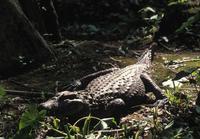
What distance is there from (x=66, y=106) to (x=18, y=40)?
2.26m

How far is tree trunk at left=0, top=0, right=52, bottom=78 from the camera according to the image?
679cm

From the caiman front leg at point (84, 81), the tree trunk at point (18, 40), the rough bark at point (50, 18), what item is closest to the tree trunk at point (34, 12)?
the rough bark at point (50, 18)

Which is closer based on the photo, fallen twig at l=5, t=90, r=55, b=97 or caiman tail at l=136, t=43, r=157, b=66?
fallen twig at l=5, t=90, r=55, b=97

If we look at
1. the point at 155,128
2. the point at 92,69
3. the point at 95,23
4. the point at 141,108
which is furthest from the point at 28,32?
the point at 95,23

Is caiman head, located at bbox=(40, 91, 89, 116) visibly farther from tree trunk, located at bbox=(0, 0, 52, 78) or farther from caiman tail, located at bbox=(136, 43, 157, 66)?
caiman tail, located at bbox=(136, 43, 157, 66)

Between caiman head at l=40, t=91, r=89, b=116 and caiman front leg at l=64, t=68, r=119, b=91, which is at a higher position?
caiman front leg at l=64, t=68, r=119, b=91

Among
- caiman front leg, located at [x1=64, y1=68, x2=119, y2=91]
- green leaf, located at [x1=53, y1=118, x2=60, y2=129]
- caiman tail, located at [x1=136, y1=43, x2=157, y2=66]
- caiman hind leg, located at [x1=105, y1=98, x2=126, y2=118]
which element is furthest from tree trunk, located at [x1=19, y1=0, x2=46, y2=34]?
green leaf, located at [x1=53, y1=118, x2=60, y2=129]

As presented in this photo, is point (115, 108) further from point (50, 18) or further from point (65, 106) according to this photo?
point (50, 18)

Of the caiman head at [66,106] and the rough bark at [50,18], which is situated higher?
the rough bark at [50,18]

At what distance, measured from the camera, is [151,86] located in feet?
19.2

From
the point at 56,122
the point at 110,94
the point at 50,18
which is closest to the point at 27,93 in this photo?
the point at 110,94

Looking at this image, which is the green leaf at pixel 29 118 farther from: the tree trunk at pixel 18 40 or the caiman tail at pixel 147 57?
the caiman tail at pixel 147 57

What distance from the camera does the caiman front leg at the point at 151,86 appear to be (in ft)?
18.5

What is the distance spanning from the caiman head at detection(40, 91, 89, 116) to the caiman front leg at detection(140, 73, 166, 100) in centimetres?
98
